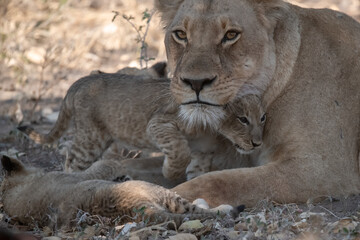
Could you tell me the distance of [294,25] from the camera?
4648 mm

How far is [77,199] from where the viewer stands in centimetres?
369

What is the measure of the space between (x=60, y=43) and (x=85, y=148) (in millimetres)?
4104

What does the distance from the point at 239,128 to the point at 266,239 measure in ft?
4.31

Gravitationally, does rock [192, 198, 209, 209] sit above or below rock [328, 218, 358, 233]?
below

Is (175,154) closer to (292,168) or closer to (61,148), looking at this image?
(292,168)

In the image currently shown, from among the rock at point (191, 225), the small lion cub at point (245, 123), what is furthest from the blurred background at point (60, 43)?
the rock at point (191, 225)

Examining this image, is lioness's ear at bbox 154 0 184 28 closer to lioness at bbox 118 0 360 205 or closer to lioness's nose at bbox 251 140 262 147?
lioness at bbox 118 0 360 205

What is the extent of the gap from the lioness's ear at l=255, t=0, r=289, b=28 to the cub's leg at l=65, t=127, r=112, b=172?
1.46 meters

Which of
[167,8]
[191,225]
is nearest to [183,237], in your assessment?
[191,225]

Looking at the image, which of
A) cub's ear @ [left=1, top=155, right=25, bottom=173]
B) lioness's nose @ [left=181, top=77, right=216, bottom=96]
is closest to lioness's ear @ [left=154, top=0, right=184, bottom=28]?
lioness's nose @ [left=181, top=77, right=216, bottom=96]

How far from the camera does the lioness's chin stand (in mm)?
4191

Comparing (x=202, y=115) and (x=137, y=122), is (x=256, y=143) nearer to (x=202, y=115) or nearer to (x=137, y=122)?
(x=202, y=115)

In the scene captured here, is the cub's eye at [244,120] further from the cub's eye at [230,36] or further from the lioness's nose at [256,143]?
the cub's eye at [230,36]

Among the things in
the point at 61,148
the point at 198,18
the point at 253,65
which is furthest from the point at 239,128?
the point at 61,148
